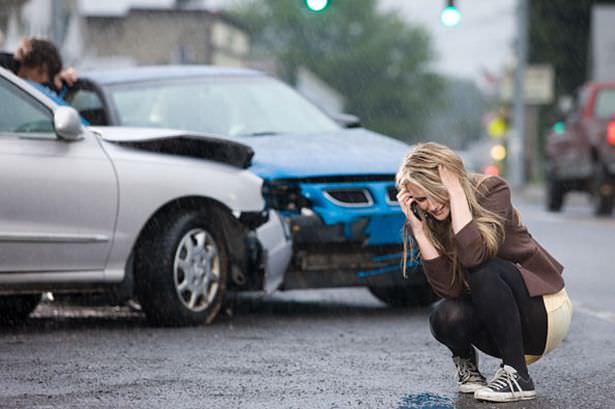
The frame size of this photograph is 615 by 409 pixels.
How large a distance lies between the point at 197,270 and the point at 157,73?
7.78 feet

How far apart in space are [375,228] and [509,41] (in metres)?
63.0

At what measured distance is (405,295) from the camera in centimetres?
1028

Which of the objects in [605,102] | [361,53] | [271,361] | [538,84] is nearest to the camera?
[271,361]

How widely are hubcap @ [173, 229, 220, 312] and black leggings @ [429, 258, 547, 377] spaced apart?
278 centimetres

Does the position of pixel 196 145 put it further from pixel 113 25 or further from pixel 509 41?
pixel 113 25

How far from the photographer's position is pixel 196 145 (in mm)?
9117

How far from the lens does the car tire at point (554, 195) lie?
25.8 metres

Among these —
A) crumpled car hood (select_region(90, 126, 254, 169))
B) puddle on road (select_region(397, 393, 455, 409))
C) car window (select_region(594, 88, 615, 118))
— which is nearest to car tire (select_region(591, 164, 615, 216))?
car window (select_region(594, 88, 615, 118))

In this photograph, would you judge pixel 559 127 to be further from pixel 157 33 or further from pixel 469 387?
pixel 157 33

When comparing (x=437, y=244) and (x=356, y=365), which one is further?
(x=356, y=365)

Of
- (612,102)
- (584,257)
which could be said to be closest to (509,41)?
(612,102)

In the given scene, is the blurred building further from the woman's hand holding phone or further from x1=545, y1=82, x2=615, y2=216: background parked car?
the woman's hand holding phone

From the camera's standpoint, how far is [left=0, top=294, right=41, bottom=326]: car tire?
9.23 metres

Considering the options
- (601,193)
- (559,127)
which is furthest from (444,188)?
(559,127)
